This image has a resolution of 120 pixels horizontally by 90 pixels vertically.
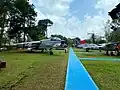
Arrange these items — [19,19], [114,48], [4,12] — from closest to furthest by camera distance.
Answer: [114,48] < [4,12] < [19,19]

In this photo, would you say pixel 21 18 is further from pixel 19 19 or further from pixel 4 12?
pixel 4 12

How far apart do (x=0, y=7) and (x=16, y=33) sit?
1092cm

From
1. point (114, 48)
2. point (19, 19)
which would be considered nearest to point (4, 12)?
point (19, 19)

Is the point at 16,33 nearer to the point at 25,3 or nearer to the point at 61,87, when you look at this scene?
the point at 25,3

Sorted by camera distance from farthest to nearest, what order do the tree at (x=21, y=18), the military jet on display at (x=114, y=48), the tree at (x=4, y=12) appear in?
1. the tree at (x=21, y=18)
2. the tree at (x=4, y=12)
3. the military jet on display at (x=114, y=48)

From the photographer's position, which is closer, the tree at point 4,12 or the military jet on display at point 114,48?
the military jet on display at point 114,48

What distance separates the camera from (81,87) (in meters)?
10.8

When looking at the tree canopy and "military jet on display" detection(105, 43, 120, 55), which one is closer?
"military jet on display" detection(105, 43, 120, 55)

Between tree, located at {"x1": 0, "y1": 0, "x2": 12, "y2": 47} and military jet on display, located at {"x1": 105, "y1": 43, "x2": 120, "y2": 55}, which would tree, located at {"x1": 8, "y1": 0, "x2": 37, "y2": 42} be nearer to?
tree, located at {"x1": 0, "y1": 0, "x2": 12, "y2": 47}

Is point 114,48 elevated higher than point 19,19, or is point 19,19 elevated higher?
point 19,19

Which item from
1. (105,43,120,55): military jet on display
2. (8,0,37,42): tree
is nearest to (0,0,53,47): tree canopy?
(8,0,37,42): tree

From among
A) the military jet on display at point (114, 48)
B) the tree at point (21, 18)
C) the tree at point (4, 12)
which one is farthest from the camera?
the tree at point (21, 18)

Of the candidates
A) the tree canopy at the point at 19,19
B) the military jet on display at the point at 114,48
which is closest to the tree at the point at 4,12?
the tree canopy at the point at 19,19

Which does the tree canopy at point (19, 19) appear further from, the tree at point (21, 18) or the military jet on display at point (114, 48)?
the military jet on display at point (114, 48)
